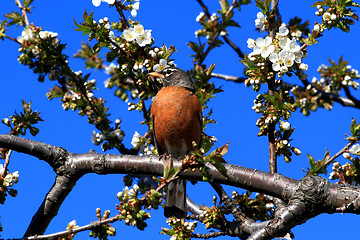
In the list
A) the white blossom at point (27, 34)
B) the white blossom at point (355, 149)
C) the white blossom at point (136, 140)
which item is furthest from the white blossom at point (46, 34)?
the white blossom at point (355, 149)

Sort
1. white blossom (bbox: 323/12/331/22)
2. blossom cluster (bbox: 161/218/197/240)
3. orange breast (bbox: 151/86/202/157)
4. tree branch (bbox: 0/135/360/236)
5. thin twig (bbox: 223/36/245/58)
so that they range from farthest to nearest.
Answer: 1. orange breast (bbox: 151/86/202/157)
2. thin twig (bbox: 223/36/245/58)
3. white blossom (bbox: 323/12/331/22)
4. blossom cluster (bbox: 161/218/197/240)
5. tree branch (bbox: 0/135/360/236)

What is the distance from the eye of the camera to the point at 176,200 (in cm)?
529

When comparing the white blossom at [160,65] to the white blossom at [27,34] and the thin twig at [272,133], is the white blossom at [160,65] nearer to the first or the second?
the thin twig at [272,133]

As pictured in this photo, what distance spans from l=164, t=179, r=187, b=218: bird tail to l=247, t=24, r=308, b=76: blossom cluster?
184 cm

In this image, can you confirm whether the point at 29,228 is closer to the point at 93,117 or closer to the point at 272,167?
the point at 93,117

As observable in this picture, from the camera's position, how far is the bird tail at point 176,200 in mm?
5098

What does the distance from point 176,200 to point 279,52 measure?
6.94 ft

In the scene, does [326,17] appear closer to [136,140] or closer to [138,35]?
[138,35]

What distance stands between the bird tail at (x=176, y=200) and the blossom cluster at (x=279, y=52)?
1.84m

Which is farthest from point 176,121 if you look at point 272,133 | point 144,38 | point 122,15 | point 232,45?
point 272,133

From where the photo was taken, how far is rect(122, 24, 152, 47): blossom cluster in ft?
15.3

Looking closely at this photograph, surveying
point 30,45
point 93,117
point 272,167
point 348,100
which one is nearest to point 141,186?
point 93,117

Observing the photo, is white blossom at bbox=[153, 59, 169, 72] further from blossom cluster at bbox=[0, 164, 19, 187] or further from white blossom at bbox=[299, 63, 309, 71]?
blossom cluster at bbox=[0, 164, 19, 187]

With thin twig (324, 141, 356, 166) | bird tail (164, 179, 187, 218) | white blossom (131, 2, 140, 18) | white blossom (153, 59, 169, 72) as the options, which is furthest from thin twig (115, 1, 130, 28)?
thin twig (324, 141, 356, 166)
